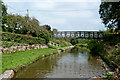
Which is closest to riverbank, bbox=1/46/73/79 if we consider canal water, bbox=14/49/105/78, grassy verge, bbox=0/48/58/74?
grassy verge, bbox=0/48/58/74

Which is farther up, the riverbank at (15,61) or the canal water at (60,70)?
the riverbank at (15,61)

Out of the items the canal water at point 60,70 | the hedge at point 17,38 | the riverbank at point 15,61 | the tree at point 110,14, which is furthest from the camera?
the tree at point 110,14

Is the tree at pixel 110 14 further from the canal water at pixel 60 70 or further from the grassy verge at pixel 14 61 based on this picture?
the grassy verge at pixel 14 61

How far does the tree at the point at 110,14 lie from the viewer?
17.8 m

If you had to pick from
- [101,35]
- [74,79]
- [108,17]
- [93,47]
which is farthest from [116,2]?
[74,79]

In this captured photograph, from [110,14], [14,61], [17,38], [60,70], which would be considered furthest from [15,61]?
[110,14]

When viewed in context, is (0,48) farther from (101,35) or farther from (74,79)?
(101,35)

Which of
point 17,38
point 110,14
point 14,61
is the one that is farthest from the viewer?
point 110,14

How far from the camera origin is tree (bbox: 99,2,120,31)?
17.8m

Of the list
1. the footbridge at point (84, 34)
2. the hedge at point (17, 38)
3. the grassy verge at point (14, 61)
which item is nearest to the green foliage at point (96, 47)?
the footbridge at point (84, 34)

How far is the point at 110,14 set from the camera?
755 inches

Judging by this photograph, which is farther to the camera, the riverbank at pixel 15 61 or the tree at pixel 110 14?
the tree at pixel 110 14

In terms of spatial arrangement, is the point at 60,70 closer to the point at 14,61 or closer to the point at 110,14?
the point at 14,61

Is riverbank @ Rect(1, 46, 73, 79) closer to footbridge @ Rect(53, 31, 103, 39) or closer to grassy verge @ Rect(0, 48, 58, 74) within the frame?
grassy verge @ Rect(0, 48, 58, 74)
